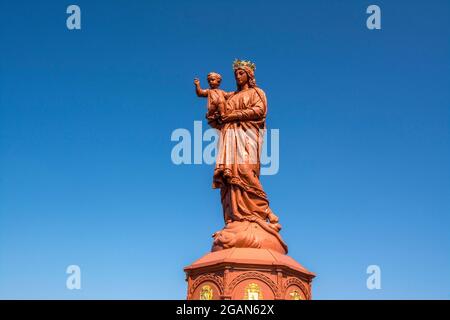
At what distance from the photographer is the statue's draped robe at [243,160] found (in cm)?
2034

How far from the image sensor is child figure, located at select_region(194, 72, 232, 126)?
21.4 meters

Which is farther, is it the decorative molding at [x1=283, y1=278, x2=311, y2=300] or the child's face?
the child's face

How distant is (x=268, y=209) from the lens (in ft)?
67.4

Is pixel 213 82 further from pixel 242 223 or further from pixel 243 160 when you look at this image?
pixel 242 223

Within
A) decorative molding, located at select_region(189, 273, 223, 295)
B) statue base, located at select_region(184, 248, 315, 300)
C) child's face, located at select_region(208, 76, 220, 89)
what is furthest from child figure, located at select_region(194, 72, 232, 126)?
decorative molding, located at select_region(189, 273, 223, 295)

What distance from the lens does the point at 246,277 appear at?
723 inches

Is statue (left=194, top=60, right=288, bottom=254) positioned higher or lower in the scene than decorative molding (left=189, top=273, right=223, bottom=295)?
higher

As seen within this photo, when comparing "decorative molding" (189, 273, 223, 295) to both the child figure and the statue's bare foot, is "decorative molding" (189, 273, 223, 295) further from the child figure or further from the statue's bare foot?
the child figure

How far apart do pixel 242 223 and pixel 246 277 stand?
2059 mm

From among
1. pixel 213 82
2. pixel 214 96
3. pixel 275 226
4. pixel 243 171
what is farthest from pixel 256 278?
pixel 213 82

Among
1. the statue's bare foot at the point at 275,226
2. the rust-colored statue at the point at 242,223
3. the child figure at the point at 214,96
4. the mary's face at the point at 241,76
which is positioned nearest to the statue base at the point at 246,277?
the rust-colored statue at the point at 242,223
